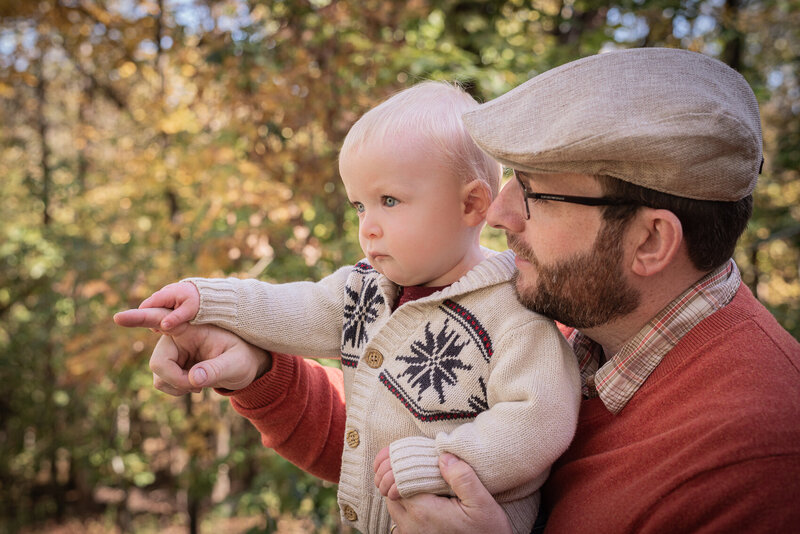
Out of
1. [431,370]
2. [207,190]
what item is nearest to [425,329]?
[431,370]

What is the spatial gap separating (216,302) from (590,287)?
96cm

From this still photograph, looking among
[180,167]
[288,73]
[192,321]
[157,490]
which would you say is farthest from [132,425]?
[192,321]

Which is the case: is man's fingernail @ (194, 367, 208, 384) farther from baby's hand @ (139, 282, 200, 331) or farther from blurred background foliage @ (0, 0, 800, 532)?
blurred background foliage @ (0, 0, 800, 532)

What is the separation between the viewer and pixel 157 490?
30.7ft

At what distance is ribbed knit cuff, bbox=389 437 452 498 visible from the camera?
1441 millimetres

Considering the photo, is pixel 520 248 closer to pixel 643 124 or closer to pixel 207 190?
pixel 643 124

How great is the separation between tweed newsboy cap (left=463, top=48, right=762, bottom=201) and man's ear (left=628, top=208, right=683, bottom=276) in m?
0.06

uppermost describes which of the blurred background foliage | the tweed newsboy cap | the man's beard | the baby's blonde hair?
the tweed newsboy cap

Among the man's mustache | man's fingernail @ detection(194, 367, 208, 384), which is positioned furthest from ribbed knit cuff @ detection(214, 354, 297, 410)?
the man's mustache

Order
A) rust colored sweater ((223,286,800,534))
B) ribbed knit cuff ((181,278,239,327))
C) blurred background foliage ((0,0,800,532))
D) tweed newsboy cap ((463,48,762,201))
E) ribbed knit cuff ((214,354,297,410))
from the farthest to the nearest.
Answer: blurred background foliage ((0,0,800,532)) < ribbed knit cuff ((214,354,297,410)) < ribbed knit cuff ((181,278,239,327)) < tweed newsboy cap ((463,48,762,201)) < rust colored sweater ((223,286,800,534))

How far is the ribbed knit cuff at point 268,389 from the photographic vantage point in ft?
6.21

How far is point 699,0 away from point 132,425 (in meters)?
7.88

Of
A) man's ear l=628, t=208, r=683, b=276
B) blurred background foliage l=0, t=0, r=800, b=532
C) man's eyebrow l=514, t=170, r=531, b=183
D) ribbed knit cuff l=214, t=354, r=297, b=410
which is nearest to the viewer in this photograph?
man's ear l=628, t=208, r=683, b=276

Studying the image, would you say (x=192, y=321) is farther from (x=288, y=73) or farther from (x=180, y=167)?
(x=180, y=167)
